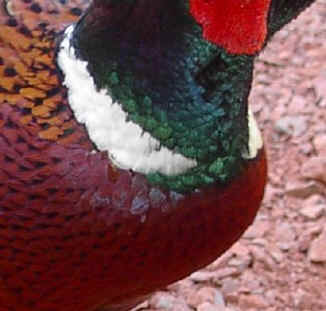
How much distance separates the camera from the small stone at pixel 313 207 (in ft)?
8.38

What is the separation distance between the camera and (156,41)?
1.54 metres

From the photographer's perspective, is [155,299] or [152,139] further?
[155,299]

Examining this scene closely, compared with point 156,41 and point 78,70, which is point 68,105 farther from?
point 156,41

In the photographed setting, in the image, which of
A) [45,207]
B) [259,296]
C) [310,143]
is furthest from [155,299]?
[45,207]

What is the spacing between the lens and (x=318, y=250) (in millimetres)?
2463

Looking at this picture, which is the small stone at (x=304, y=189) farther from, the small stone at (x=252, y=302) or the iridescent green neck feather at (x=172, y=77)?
the iridescent green neck feather at (x=172, y=77)

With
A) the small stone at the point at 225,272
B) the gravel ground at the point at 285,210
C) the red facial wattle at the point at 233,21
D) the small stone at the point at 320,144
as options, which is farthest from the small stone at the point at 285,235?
the red facial wattle at the point at 233,21

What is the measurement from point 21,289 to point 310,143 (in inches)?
48.2

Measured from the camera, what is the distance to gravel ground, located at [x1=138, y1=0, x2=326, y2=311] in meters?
2.38

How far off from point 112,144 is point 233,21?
26cm

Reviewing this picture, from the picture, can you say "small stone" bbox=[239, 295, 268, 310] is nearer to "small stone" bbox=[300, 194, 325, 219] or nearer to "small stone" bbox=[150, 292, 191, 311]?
"small stone" bbox=[150, 292, 191, 311]

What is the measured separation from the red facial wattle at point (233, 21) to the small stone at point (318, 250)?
1.01 meters

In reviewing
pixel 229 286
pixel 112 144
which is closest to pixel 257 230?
pixel 229 286

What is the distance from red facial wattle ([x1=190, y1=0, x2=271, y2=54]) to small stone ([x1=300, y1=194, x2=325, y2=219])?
1.08 m
